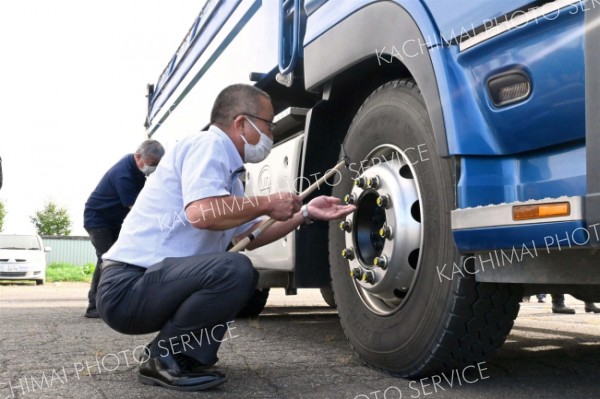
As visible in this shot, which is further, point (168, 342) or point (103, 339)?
point (103, 339)

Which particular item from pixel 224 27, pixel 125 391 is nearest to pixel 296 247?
pixel 125 391

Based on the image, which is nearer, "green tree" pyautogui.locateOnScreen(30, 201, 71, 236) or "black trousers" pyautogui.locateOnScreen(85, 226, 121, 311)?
"black trousers" pyautogui.locateOnScreen(85, 226, 121, 311)

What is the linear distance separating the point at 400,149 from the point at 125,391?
4.03ft

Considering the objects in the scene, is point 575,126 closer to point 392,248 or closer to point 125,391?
point 392,248

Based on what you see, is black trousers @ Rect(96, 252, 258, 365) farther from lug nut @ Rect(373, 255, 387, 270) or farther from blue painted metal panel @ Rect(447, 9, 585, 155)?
blue painted metal panel @ Rect(447, 9, 585, 155)

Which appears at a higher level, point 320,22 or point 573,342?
point 320,22

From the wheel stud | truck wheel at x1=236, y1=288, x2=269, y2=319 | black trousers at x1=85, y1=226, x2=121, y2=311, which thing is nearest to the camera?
the wheel stud

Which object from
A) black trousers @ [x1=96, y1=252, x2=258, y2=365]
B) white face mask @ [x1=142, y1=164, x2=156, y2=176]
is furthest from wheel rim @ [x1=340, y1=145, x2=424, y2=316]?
white face mask @ [x1=142, y1=164, x2=156, y2=176]

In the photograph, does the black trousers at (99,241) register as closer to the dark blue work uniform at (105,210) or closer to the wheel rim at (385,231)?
the dark blue work uniform at (105,210)

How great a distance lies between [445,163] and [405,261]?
15.4 inches

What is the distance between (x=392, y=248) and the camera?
2316 millimetres

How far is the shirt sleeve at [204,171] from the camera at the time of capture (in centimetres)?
225

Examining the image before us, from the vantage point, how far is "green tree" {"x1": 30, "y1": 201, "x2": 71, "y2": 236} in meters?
50.4

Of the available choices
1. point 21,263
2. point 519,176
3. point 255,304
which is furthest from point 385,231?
point 21,263
